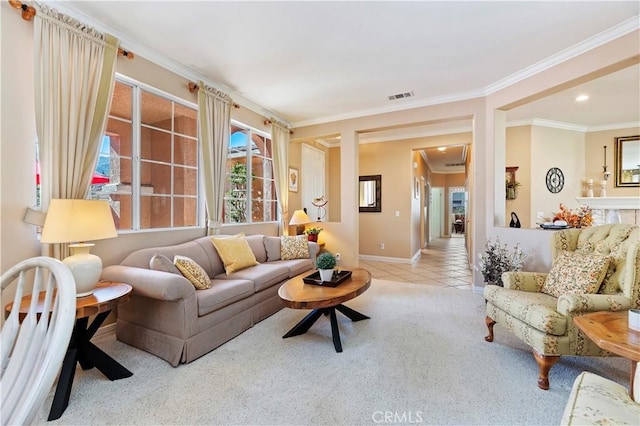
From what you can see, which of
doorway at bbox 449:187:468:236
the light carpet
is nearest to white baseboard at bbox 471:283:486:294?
the light carpet

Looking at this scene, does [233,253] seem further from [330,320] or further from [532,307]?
[532,307]

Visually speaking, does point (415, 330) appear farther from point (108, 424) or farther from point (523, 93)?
point (523, 93)

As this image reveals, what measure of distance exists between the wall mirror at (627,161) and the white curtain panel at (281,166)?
628cm

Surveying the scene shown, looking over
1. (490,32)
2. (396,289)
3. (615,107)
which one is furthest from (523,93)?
(396,289)

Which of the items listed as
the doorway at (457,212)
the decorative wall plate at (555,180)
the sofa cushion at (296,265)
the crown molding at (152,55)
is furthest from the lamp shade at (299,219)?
the doorway at (457,212)

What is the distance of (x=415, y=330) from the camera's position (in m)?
2.73

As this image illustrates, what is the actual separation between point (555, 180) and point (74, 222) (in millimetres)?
7195

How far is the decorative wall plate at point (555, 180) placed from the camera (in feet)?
17.5

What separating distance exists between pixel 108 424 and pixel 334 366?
142 centimetres

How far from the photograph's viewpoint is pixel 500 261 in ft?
11.3

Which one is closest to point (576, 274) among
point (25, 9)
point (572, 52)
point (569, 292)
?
point (569, 292)

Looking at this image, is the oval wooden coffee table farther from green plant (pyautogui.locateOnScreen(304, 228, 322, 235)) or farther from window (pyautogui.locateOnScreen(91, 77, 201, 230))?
green plant (pyautogui.locateOnScreen(304, 228, 322, 235))

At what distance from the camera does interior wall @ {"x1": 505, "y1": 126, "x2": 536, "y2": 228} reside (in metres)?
5.22

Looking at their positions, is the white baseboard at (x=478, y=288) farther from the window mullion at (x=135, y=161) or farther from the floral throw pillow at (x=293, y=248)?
the window mullion at (x=135, y=161)
